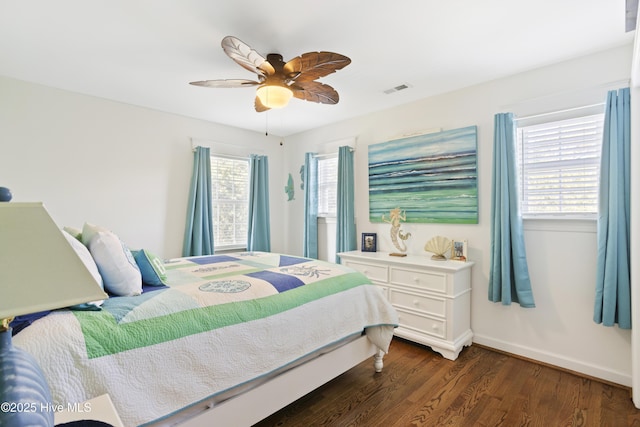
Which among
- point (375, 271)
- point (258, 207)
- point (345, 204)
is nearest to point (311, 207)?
point (345, 204)

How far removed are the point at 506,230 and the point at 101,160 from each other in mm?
4127

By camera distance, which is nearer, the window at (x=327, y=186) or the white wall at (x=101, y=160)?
the white wall at (x=101, y=160)

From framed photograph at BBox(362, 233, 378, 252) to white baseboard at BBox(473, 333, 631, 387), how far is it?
137cm

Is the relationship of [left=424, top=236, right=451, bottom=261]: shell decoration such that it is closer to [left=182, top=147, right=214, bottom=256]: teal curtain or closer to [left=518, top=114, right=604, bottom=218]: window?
[left=518, top=114, right=604, bottom=218]: window

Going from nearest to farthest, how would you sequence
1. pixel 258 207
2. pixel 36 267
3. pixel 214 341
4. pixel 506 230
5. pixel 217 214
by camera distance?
pixel 36 267, pixel 214 341, pixel 506 230, pixel 217 214, pixel 258 207

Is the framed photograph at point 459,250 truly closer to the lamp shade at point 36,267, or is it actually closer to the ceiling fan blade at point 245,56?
the ceiling fan blade at point 245,56

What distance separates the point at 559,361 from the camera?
8.26ft

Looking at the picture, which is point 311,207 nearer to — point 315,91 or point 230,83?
point 315,91

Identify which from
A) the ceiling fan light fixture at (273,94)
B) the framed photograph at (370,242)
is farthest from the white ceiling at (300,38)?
the framed photograph at (370,242)

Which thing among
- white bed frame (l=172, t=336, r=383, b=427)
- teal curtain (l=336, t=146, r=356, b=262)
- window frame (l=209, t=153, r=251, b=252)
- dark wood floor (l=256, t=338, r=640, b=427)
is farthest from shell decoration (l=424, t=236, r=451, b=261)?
window frame (l=209, t=153, r=251, b=252)

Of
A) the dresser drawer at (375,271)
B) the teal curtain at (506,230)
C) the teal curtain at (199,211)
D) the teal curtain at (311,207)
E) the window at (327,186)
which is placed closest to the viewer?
the teal curtain at (506,230)

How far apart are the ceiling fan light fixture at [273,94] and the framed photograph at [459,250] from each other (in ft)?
6.89

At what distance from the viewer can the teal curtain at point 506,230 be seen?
2629mm

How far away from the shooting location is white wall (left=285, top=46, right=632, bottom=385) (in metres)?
2.36
